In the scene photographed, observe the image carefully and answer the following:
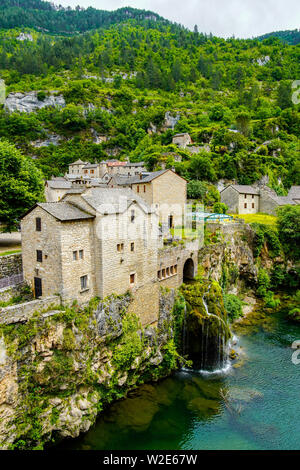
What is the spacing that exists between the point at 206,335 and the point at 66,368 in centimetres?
1343

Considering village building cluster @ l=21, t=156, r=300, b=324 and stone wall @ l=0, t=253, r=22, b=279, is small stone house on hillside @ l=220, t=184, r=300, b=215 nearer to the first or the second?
village building cluster @ l=21, t=156, r=300, b=324

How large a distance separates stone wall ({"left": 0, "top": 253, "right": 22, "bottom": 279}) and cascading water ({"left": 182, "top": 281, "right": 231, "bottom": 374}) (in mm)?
15445

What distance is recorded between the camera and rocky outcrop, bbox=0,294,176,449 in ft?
59.6

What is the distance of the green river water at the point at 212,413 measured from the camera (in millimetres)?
20109

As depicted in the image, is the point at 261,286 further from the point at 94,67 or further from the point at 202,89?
the point at 94,67

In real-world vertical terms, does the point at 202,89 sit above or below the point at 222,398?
above

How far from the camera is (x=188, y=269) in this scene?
36.2 meters

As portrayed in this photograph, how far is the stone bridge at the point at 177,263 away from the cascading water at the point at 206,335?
8.76ft

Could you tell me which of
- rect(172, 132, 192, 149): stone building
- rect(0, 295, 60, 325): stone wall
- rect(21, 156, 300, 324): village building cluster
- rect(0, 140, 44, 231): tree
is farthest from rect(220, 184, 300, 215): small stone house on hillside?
rect(0, 295, 60, 325): stone wall

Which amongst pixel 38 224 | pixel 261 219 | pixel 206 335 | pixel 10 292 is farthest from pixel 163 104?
pixel 10 292

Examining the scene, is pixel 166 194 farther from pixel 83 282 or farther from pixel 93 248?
pixel 83 282

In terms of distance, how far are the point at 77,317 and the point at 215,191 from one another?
4116cm

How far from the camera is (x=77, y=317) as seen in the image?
22.0m
